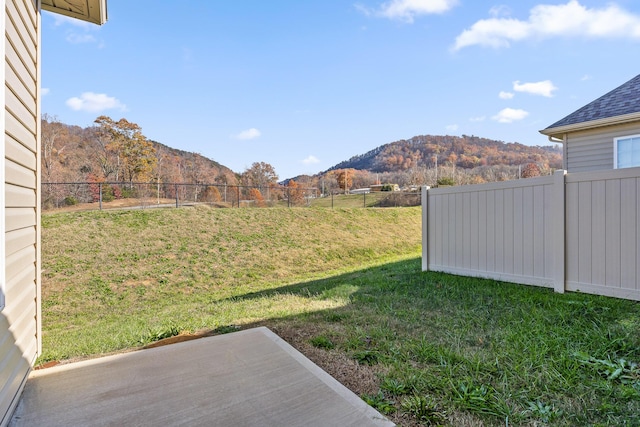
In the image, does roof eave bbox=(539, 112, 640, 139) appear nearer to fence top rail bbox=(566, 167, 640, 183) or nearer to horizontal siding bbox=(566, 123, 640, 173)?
horizontal siding bbox=(566, 123, 640, 173)

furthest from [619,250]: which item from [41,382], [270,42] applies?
[270,42]

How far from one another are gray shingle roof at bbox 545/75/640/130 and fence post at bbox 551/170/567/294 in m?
3.88

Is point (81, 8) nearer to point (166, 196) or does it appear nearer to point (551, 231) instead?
point (551, 231)

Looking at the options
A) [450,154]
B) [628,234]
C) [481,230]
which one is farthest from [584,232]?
[450,154]

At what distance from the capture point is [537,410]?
5.34 ft

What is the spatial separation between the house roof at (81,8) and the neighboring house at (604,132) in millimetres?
8159

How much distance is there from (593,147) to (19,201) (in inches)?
356

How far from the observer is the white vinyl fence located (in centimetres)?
343

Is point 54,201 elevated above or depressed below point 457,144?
below

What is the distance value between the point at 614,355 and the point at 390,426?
6.09ft

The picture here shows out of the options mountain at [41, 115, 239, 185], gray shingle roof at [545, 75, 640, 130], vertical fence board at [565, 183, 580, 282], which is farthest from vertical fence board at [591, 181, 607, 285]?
mountain at [41, 115, 239, 185]

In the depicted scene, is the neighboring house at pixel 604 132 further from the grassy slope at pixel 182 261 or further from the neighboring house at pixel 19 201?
the neighboring house at pixel 19 201

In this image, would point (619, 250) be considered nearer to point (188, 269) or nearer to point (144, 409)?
point (144, 409)

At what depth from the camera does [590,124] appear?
6.47 meters
